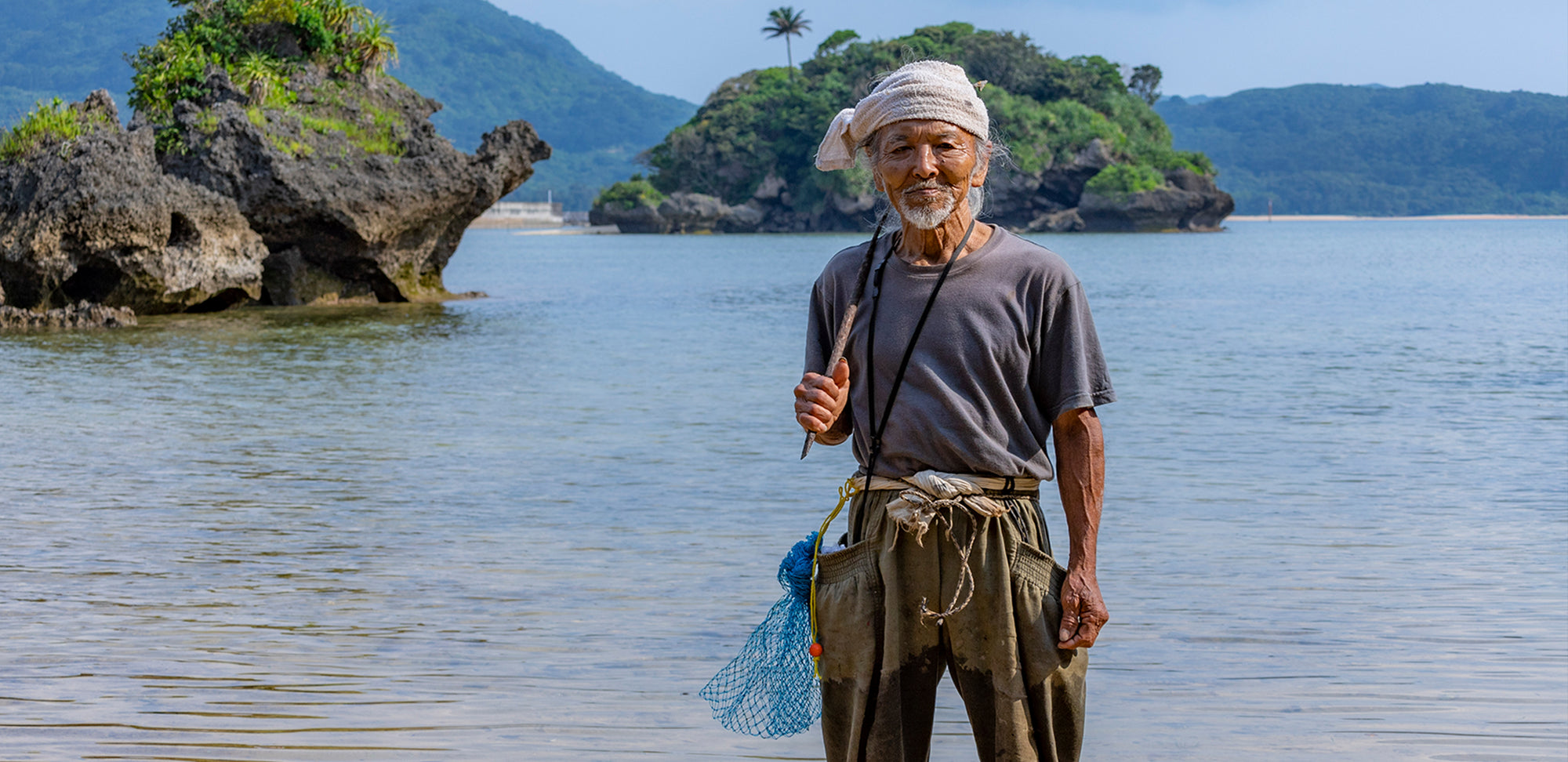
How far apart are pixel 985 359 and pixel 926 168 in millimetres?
348

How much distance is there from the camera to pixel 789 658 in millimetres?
2779

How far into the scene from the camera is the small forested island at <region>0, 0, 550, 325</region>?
19.3m

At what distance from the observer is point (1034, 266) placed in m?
2.43

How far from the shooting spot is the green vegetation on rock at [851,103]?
9519 centimetres

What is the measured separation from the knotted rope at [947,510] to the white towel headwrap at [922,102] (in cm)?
61

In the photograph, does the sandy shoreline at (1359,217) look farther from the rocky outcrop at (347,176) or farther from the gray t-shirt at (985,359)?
the gray t-shirt at (985,359)

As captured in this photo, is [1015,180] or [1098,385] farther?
[1015,180]

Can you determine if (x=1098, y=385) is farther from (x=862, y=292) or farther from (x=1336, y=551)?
(x=1336, y=551)

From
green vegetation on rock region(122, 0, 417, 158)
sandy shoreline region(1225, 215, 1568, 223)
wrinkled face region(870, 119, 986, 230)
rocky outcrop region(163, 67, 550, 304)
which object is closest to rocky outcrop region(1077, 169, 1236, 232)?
rocky outcrop region(163, 67, 550, 304)

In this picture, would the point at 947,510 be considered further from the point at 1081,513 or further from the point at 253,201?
the point at 253,201

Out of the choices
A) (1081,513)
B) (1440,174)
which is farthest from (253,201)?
(1440,174)

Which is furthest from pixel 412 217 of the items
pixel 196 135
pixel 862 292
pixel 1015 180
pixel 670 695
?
pixel 1015 180

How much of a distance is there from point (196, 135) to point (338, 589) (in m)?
17.5

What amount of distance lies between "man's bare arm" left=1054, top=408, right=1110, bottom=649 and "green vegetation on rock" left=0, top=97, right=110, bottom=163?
2036cm
